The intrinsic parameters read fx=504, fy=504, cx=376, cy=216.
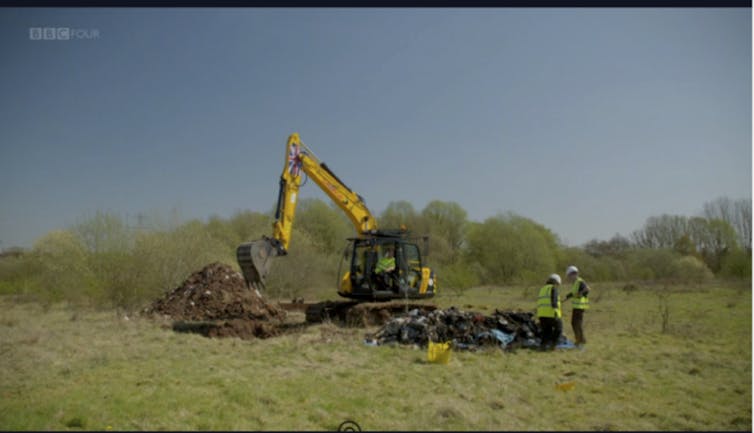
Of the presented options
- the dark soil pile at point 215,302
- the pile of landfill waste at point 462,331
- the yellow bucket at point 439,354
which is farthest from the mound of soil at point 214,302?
the yellow bucket at point 439,354

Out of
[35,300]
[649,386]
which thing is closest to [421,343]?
[649,386]

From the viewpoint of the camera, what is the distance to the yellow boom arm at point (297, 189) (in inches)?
461

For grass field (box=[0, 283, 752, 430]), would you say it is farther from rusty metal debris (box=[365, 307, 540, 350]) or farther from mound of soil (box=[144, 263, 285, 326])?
mound of soil (box=[144, 263, 285, 326])

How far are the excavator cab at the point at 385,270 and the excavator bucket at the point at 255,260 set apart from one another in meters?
1.82

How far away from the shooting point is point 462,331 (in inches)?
367

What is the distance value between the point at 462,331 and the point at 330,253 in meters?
20.7

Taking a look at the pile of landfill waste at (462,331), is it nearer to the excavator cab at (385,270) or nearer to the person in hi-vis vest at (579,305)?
the person in hi-vis vest at (579,305)

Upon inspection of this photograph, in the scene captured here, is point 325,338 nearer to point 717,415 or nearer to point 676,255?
point 717,415

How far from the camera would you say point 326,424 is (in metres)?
4.68

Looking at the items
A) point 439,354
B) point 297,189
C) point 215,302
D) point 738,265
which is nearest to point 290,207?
point 297,189

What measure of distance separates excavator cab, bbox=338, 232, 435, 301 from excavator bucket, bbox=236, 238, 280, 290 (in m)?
1.82

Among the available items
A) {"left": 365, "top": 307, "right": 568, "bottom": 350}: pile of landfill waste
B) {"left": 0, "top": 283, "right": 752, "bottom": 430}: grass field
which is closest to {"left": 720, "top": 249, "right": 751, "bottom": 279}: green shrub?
{"left": 0, "top": 283, "right": 752, "bottom": 430}: grass field

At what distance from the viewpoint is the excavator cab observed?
1194cm

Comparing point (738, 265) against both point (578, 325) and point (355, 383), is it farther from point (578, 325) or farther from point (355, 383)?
point (355, 383)
